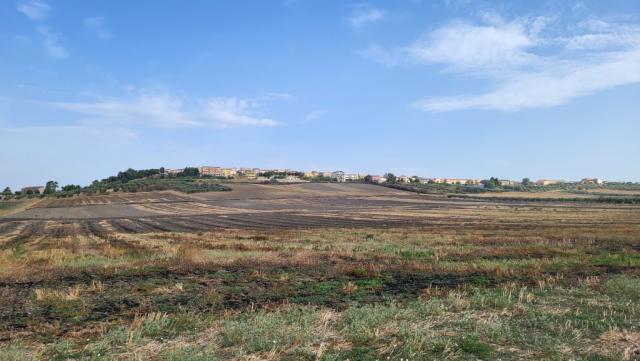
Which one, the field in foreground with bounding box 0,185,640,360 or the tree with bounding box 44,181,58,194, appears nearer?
the field in foreground with bounding box 0,185,640,360

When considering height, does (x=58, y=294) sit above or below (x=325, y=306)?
below

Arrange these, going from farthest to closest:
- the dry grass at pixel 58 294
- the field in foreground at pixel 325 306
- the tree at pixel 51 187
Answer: the tree at pixel 51 187, the dry grass at pixel 58 294, the field in foreground at pixel 325 306

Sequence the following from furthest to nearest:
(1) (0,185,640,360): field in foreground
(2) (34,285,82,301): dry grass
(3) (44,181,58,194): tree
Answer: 1. (3) (44,181,58,194): tree
2. (2) (34,285,82,301): dry grass
3. (1) (0,185,640,360): field in foreground

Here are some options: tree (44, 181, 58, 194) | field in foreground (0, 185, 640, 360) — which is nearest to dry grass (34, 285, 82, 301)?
field in foreground (0, 185, 640, 360)

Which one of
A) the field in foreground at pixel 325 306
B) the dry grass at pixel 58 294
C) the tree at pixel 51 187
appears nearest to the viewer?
the field in foreground at pixel 325 306

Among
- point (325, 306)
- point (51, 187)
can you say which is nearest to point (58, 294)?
point (325, 306)

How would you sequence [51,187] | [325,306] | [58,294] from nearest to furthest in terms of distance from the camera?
[325,306], [58,294], [51,187]

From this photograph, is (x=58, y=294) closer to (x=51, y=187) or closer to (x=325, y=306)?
(x=325, y=306)

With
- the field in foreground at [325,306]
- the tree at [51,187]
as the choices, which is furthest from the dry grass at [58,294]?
the tree at [51,187]

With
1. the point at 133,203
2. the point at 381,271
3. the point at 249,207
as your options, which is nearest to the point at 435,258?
the point at 381,271

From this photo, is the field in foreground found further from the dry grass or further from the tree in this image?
the tree

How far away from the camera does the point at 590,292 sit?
1393cm

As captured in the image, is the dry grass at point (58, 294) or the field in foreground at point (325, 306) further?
the dry grass at point (58, 294)

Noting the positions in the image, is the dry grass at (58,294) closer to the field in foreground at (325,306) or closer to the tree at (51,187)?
the field in foreground at (325,306)
